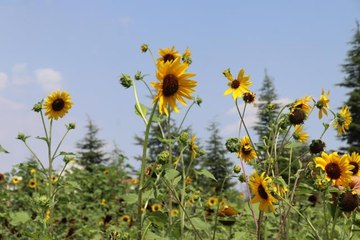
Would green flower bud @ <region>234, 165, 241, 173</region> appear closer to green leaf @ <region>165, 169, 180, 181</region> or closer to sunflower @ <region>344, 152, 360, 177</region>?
sunflower @ <region>344, 152, 360, 177</region>

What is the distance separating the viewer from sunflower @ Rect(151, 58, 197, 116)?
96.5 inches

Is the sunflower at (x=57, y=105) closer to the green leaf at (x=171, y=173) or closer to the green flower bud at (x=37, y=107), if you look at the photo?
the green flower bud at (x=37, y=107)

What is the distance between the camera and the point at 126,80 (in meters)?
2.79

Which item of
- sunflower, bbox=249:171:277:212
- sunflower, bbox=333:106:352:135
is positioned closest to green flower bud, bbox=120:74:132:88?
sunflower, bbox=249:171:277:212

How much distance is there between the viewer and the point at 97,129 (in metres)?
35.8

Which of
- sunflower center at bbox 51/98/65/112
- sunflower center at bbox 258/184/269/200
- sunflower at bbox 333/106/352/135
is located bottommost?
sunflower center at bbox 258/184/269/200

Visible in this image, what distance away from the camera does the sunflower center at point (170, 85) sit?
2.49m

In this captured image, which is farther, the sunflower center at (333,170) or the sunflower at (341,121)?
the sunflower at (341,121)

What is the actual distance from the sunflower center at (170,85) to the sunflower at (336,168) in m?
1.11

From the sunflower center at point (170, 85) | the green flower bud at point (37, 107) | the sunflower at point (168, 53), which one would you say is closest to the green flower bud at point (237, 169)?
the sunflower at point (168, 53)

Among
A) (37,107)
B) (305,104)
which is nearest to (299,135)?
(305,104)

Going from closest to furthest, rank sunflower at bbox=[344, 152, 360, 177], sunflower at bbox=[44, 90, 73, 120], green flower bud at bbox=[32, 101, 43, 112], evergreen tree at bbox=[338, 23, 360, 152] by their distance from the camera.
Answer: sunflower at bbox=[344, 152, 360, 177], green flower bud at bbox=[32, 101, 43, 112], sunflower at bbox=[44, 90, 73, 120], evergreen tree at bbox=[338, 23, 360, 152]

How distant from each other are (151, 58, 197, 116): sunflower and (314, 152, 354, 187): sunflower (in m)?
1.04

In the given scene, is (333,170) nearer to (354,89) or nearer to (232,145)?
(232,145)
